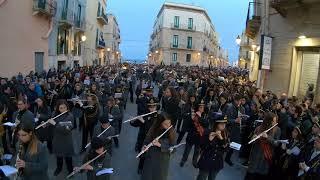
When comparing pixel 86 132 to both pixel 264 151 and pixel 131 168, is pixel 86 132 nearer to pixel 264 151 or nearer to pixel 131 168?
pixel 131 168

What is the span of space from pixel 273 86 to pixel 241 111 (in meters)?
7.91

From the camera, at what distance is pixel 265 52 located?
17953 millimetres

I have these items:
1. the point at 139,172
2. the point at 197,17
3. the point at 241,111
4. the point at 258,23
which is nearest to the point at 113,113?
the point at 139,172

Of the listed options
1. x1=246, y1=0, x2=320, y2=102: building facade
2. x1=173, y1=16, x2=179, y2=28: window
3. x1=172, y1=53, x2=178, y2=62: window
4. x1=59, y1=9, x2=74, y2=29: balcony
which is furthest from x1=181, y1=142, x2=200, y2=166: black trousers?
x1=173, y1=16, x2=179, y2=28: window

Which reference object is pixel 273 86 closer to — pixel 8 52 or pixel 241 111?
pixel 241 111

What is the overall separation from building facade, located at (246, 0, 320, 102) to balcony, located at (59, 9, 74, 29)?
1355cm

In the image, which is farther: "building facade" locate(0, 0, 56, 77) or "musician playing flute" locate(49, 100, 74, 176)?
"building facade" locate(0, 0, 56, 77)

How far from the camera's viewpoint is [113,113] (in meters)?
10.9

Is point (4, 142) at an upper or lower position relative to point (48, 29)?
lower

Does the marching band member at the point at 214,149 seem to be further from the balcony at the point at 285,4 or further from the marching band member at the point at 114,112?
the balcony at the point at 285,4

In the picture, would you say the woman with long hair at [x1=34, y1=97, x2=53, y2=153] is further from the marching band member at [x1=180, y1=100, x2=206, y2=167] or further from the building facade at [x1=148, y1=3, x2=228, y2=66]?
the building facade at [x1=148, y1=3, x2=228, y2=66]

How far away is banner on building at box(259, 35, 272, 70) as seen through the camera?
17784 millimetres

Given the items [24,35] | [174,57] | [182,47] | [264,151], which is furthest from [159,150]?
[174,57]

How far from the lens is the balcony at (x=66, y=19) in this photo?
27562mm
